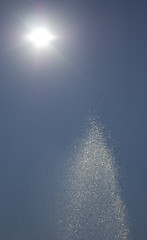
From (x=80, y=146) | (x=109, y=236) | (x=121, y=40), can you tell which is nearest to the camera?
(x=109, y=236)

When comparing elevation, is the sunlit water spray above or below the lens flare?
below

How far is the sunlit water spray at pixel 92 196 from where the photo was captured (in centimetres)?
243

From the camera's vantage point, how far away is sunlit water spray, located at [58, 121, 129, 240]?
2.43 metres

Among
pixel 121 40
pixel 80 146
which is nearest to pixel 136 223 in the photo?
pixel 80 146

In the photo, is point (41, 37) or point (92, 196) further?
point (41, 37)

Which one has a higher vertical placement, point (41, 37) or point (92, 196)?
point (41, 37)

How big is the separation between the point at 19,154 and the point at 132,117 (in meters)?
1.03

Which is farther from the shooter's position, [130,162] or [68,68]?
Result: [68,68]

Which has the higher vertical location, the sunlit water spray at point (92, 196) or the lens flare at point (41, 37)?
the lens flare at point (41, 37)

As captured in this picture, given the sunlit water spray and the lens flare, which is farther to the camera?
the lens flare

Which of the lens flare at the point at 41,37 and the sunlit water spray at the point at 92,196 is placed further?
the lens flare at the point at 41,37

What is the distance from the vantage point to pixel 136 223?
2.44m

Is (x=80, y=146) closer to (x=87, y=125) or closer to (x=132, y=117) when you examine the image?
(x=87, y=125)

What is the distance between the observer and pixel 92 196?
8.23 ft
